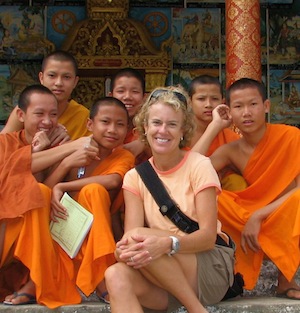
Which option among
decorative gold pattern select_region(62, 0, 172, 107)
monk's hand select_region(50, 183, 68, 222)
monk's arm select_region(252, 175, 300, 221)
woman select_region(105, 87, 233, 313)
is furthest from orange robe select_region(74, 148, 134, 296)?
decorative gold pattern select_region(62, 0, 172, 107)

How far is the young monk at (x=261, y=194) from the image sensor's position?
3.85 meters

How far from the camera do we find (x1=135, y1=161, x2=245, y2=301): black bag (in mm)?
3422

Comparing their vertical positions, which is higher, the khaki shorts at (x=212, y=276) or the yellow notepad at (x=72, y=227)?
the yellow notepad at (x=72, y=227)

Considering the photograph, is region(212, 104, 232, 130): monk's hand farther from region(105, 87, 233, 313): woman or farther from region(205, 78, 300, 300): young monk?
region(105, 87, 233, 313): woman

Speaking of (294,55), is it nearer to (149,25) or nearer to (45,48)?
(149,25)

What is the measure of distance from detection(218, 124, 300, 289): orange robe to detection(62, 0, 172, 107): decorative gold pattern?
6824 mm

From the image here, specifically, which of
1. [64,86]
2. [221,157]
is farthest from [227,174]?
[64,86]

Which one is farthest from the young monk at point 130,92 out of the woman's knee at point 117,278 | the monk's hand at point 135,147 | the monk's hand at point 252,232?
the woman's knee at point 117,278

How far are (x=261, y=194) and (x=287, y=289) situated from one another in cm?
65

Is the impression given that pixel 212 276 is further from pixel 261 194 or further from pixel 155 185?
pixel 261 194

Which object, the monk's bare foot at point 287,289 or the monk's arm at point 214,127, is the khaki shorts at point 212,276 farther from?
Answer: the monk's arm at point 214,127

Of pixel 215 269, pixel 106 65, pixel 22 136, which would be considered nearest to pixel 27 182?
pixel 22 136

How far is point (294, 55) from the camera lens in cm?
1164

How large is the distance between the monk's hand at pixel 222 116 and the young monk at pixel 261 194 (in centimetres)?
7
